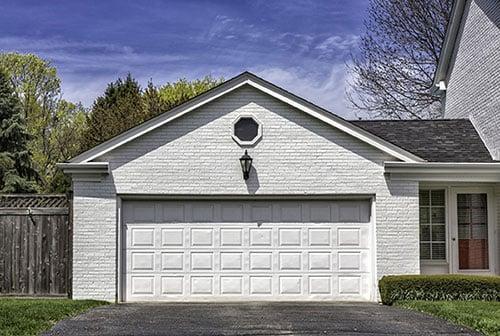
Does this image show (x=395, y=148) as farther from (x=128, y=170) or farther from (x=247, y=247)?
(x=128, y=170)

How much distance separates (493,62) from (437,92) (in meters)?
4.82

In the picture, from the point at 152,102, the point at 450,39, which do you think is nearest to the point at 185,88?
the point at 152,102

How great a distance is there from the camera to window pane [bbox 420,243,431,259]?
16.0 meters

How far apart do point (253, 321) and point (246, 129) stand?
15.7ft

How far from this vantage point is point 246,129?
15188 mm

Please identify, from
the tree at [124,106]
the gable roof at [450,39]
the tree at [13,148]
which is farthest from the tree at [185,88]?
the gable roof at [450,39]

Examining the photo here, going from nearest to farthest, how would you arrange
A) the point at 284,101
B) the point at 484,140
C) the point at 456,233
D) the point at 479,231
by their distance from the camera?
1. the point at 284,101
2. the point at 456,233
3. the point at 479,231
4. the point at 484,140

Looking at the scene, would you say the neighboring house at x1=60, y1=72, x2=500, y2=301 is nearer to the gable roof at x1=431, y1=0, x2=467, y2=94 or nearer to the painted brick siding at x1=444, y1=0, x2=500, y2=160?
the painted brick siding at x1=444, y1=0, x2=500, y2=160

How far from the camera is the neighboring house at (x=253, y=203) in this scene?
49.0ft

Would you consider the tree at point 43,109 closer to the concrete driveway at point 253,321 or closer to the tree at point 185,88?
the tree at point 185,88

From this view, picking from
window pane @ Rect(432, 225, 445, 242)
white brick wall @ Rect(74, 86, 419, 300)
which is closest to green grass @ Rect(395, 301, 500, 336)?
white brick wall @ Rect(74, 86, 419, 300)

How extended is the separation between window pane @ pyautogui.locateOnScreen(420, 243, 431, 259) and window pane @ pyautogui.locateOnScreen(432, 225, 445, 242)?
19 cm

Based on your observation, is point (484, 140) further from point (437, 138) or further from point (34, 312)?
point (34, 312)

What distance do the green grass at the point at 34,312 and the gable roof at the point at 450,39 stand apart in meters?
11.5
